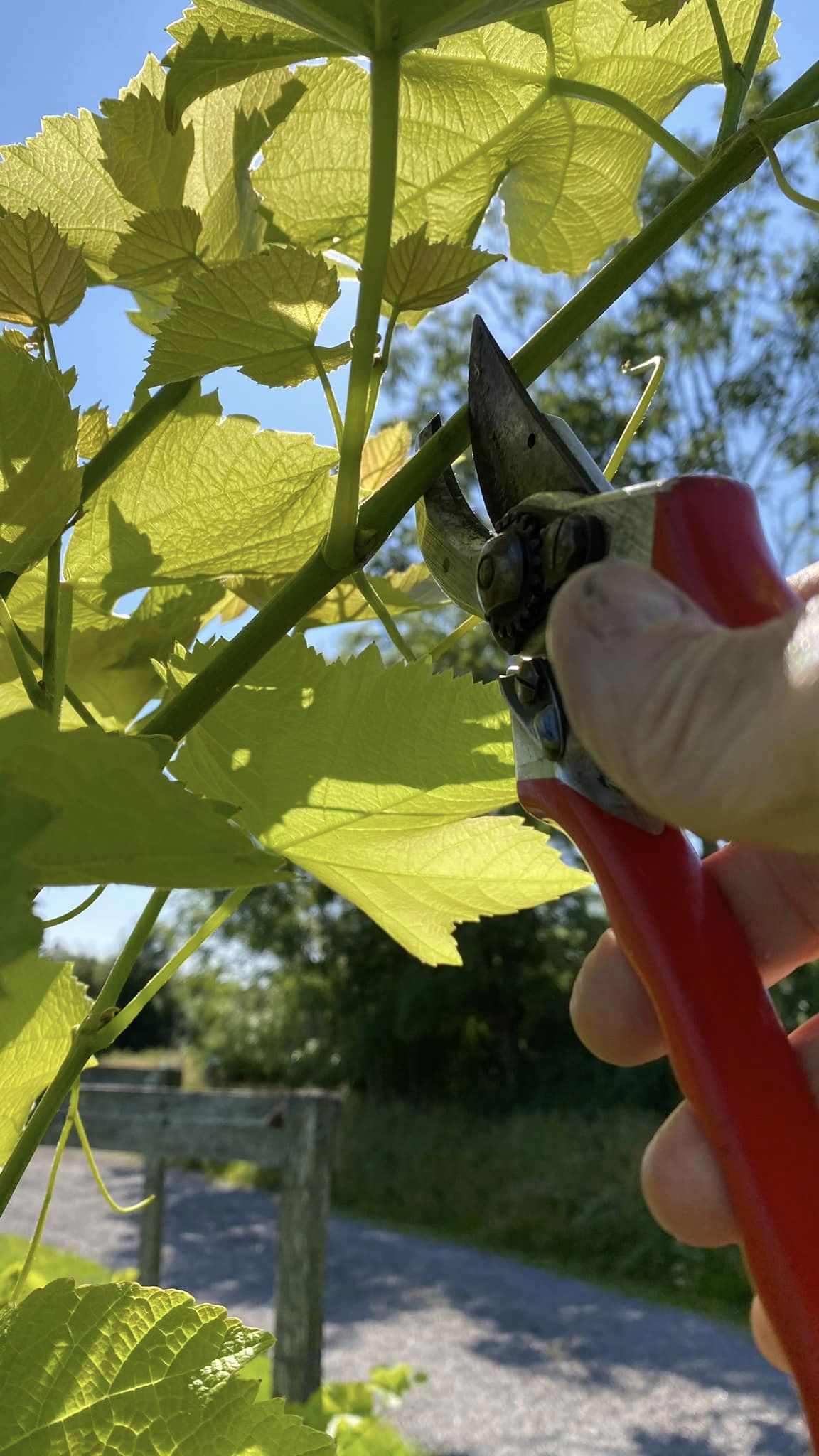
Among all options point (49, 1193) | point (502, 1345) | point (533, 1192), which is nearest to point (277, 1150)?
point (49, 1193)

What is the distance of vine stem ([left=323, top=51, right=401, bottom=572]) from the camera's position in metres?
0.22

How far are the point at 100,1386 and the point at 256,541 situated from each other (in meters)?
0.19

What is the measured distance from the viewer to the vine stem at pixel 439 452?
9.1 inches

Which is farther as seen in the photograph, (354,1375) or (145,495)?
(354,1375)

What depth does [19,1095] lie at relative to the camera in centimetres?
27

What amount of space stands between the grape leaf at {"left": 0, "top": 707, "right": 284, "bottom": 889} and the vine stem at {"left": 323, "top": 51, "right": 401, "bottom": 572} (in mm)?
87

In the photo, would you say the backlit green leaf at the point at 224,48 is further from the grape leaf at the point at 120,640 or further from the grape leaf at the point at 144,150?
the grape leaf at the point at 120,640

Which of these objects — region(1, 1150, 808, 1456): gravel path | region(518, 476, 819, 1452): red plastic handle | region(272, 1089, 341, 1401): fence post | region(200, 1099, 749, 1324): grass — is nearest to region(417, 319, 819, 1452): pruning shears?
region(518, 476, 819, 1452): red plastic handle

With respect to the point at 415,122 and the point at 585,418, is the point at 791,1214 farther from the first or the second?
the point at 585,418

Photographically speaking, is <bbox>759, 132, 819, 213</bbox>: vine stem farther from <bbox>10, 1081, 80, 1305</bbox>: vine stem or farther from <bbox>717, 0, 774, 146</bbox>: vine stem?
<bbox>10, 1081, 80, 1305</bbox>: vine stem

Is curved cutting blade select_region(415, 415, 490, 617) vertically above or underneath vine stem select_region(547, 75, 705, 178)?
underneath

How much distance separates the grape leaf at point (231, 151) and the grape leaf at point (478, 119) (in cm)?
1

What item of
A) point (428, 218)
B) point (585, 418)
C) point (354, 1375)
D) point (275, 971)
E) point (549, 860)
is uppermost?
point (585, 418)

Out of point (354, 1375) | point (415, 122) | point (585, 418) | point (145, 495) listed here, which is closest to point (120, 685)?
point (145, 495)
